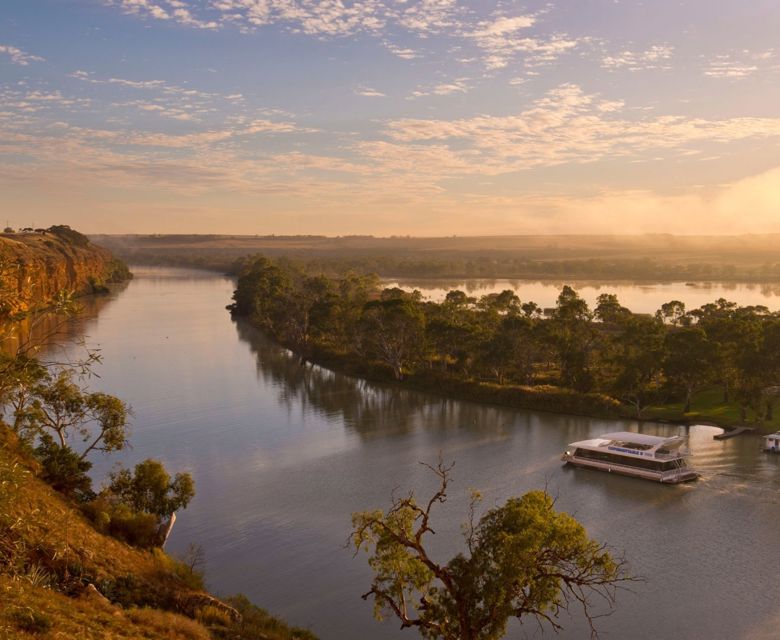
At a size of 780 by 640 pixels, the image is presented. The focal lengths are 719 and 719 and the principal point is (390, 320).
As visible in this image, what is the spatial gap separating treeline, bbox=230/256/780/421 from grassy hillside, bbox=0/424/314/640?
1590 inches

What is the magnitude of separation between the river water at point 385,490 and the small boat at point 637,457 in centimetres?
83

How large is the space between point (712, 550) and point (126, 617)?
82.5ft

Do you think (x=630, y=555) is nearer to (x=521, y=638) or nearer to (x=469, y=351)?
(x=521, y=638)

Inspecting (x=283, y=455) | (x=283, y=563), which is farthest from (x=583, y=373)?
(x=283, y=563)

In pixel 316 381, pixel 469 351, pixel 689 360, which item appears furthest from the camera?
pixel 316 381

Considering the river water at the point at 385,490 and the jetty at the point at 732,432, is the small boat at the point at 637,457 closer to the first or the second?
the river water at the point at 385,490

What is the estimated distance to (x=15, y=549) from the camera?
16484 mm

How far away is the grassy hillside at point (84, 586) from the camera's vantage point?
51.3ft

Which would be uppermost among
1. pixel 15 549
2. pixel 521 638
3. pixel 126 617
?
pixel 15 549

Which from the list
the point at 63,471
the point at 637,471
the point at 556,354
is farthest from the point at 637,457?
the point at 63,471

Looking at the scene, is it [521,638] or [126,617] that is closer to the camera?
[126,617]

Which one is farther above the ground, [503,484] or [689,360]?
[689,360]

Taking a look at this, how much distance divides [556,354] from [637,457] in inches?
1038

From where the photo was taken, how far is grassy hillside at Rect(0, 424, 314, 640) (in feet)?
51.3
